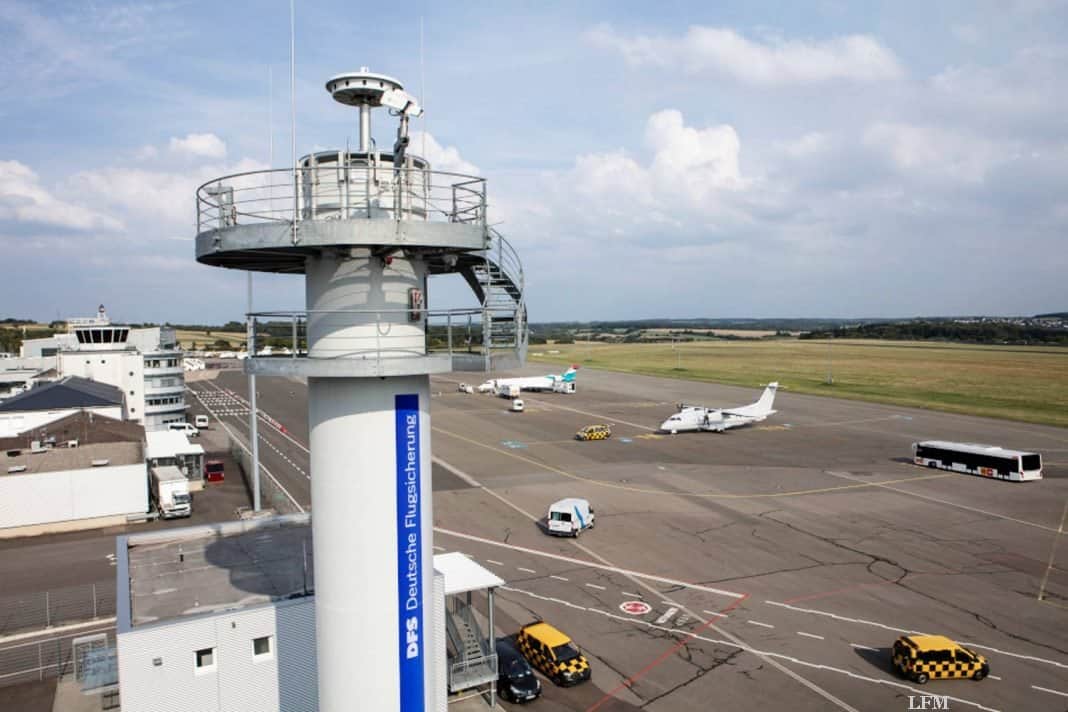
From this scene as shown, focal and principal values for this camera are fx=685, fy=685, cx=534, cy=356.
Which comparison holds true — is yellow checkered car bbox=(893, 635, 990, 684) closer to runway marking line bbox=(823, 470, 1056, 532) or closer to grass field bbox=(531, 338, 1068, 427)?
runway marking line bbox=(823, 470, 1056, 532)

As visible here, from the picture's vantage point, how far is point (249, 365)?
10.0m

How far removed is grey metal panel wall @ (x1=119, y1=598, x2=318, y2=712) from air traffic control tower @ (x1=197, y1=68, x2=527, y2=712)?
6600 millimetres

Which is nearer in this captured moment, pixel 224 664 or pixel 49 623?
pixel 224 664

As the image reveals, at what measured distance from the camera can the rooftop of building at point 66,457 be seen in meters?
40.8

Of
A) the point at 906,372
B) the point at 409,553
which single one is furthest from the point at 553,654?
the point at 906,372

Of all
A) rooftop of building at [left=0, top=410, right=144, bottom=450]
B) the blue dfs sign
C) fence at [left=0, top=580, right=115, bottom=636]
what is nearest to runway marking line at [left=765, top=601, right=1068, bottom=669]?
the blue dfs sign

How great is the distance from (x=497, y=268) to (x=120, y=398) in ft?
207

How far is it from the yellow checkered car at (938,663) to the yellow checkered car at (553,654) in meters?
10.3

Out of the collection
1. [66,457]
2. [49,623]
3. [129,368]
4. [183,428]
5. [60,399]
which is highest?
[129,368]

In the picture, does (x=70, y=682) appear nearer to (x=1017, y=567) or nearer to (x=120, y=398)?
(x=1017, y=567)

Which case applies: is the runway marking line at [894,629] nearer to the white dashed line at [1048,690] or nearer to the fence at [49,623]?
the white dashed line at [1048,690]

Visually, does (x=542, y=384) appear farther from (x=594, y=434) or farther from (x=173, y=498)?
(x=173, y=498)

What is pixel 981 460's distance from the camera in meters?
50.6

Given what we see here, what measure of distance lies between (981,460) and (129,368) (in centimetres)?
7672
